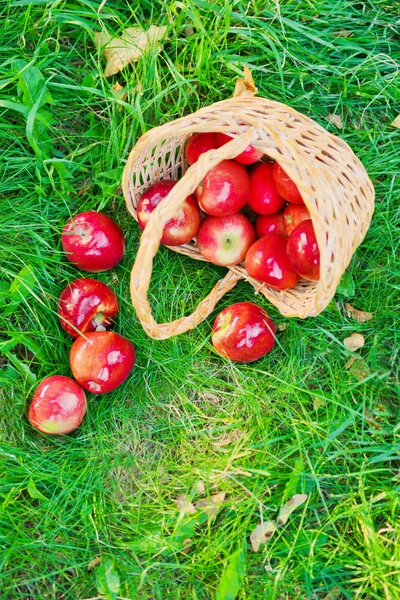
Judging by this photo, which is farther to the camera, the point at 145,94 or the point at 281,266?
the point at 145,94

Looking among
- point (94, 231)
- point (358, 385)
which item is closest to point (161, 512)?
point (358, 385)

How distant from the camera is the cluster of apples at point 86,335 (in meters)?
2.66

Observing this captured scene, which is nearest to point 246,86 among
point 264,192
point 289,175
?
point 264,192

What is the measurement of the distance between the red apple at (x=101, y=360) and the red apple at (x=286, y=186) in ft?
2.96

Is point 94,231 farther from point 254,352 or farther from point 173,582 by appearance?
point 173,582

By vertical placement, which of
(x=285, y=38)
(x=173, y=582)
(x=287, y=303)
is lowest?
(x=173, y=582)

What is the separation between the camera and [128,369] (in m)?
2.73

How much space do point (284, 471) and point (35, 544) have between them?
1.06 m

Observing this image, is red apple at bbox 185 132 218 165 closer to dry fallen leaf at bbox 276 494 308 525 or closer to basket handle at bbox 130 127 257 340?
basket handle at bbox 130 127 257 340

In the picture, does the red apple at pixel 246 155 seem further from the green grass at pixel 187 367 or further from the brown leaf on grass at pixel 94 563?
the brown leaf on grass at pixel 94 563

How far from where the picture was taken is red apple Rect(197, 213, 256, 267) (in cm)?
268

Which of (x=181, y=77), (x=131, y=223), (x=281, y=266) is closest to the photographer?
(x=281, y=266)

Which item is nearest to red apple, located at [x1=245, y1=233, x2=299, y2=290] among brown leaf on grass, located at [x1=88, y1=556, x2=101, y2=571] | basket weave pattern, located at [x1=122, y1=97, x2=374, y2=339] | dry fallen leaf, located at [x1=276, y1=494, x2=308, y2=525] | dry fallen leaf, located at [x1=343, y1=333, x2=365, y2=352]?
basket weave pattern, located at [x1=122, y1=97, x2=374, y2=339]

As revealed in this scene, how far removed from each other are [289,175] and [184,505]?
140 cm
